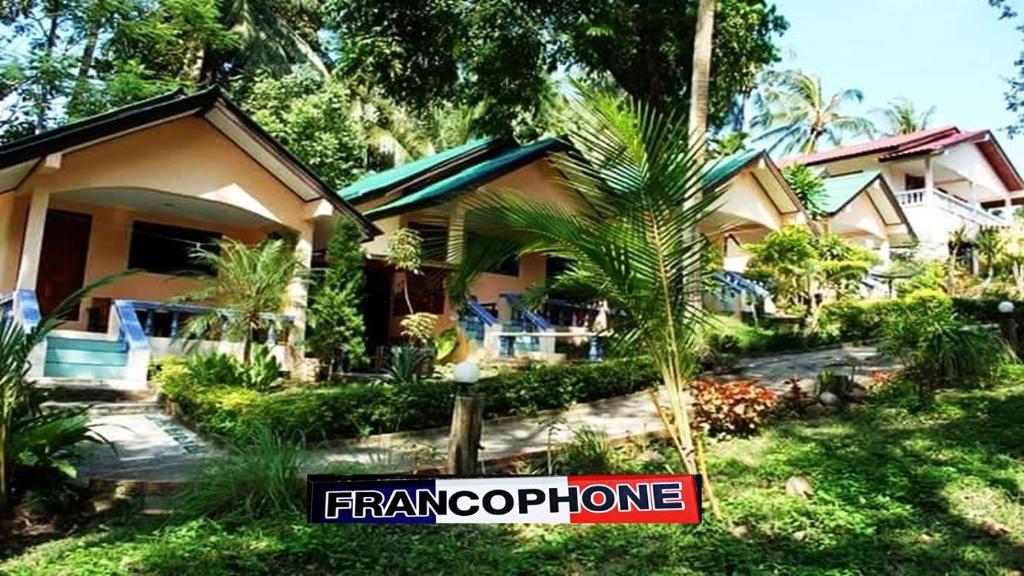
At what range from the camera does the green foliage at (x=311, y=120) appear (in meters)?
21.5


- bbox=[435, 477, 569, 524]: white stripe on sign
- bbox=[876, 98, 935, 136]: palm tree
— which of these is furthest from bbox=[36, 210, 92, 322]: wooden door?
bbox=[876, 98, 935, 136]: palm tree

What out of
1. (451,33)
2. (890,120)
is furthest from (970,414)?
(890,120)

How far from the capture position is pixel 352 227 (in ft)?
40.0

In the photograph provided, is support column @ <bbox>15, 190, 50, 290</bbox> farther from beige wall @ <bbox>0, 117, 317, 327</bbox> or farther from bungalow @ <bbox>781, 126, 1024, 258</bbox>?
bungalow @ <bbox>781, 126, 1024, 258</bbox>

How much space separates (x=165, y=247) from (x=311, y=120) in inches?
342

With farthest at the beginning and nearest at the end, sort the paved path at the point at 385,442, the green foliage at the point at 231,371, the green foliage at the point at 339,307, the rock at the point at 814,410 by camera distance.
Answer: the green foliage at the point at 339,307 → the green foliage at the point at 231,371 → the rock at the point at 814,410 → the paved path at the point at 385,442

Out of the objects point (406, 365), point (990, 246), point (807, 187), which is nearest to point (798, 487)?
point (406, 365)

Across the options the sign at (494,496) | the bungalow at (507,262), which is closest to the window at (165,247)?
the bungalow at (507,262)

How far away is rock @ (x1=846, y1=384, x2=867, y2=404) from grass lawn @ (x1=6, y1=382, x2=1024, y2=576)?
2.35 meters

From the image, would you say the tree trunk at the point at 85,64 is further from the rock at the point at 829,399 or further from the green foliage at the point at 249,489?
the rock at the point at 829,399

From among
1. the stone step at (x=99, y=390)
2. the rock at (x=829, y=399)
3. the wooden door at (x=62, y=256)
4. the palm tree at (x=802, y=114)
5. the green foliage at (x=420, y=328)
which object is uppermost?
the palm tree at (x=802, y=114)

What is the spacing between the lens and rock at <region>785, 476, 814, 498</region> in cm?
529

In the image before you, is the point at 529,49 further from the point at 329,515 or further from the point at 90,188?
the point at 329,515

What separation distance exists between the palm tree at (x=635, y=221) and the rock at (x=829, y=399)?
3.86 m
